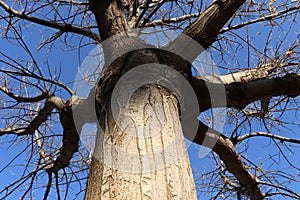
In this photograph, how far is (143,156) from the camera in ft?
3.14

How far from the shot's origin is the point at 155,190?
34.7 inches

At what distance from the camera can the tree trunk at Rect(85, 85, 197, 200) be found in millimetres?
899

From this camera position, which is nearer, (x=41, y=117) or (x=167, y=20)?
(x=41, y=117)

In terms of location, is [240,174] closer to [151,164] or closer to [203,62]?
[203,62]

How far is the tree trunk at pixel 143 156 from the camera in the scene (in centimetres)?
90

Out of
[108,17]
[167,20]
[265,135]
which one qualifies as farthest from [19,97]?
[265,135]

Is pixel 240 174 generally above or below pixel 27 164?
below

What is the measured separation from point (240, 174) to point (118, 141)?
1850 mm

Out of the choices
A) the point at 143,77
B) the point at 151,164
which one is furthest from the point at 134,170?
the point at 143,77

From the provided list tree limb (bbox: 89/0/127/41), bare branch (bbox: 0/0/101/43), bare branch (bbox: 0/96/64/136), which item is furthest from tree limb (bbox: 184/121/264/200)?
bare branch (bbox: 0/0/101/43)

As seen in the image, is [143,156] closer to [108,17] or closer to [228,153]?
[108,17]

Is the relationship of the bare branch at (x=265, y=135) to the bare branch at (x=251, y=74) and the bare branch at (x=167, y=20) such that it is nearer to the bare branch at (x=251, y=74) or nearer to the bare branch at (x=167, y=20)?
the bare branch at (x=251, y=74)

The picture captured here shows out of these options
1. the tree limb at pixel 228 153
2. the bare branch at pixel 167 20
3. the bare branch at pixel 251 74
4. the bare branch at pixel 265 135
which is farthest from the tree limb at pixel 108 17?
the bare branch at pixel 265 135

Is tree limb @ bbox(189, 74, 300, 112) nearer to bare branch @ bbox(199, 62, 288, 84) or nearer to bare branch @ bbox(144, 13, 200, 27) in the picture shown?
bare branch @ bbox(199, 62, 288, 84)
